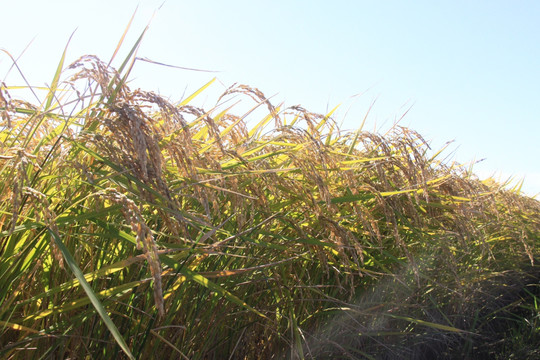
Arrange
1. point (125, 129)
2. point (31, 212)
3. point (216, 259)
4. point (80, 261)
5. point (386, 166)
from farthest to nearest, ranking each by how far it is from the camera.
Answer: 1. point (386, 166)
2. point (216, 259)
3. point (80, 261)
4. point (31, 212)
5. point (125, 129)

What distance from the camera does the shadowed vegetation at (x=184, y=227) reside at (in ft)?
3.37

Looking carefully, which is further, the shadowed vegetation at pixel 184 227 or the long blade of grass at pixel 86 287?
the shadowed vegetation at pixel 184 227

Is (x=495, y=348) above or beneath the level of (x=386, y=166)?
beneath

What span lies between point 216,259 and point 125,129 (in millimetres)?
714

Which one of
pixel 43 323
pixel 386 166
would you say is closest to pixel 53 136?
pixel 43 323

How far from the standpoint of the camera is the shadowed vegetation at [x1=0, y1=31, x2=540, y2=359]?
1.03 m

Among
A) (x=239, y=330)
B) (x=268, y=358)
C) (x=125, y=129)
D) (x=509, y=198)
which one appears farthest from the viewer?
(x=509, y=198)

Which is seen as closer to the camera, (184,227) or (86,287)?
(86,287)

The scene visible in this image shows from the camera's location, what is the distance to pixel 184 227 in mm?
922

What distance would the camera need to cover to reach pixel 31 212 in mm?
1242

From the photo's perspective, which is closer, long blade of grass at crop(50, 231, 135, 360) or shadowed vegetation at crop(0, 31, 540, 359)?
long blade of grass at crop(50, 231, 135, 360)

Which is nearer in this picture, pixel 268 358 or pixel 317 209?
pixel 317 209

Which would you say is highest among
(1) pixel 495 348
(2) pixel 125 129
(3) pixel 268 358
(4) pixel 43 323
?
(2) pixel 125 129

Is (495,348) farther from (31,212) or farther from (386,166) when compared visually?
(31,212)
